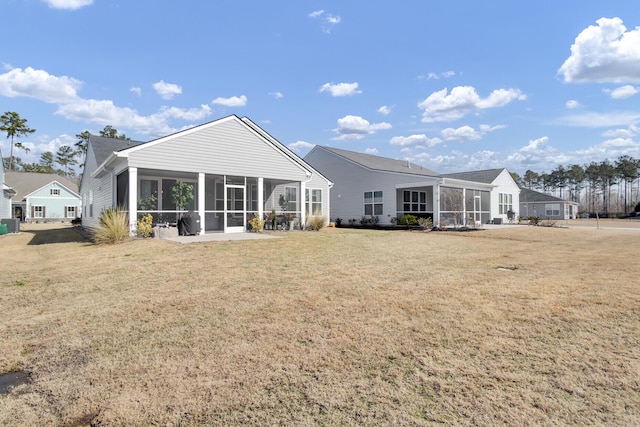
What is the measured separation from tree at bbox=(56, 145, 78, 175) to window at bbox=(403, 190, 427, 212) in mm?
71701

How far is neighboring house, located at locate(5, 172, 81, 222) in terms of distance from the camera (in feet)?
138

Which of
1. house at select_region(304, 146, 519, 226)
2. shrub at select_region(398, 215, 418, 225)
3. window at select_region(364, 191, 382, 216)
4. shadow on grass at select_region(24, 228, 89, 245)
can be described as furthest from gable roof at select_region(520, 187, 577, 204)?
shadow on grass at select_region(24, 228, 89, 245)

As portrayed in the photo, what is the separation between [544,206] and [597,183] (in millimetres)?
28760

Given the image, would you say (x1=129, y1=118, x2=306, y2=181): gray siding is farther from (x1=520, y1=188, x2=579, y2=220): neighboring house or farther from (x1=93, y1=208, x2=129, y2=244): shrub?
(x1=520, y1=188, x2=579, y2=220): neighboring house

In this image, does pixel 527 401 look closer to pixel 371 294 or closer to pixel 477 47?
pixel 371 294

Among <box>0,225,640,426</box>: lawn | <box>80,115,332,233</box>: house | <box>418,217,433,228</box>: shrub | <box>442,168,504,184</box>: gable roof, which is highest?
<box>442,168,504,184</box>: gable roof

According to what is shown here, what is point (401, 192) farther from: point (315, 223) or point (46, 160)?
point (46, 160)

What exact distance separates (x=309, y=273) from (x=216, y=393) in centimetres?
450

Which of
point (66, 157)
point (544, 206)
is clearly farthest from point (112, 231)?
point (66, 157)

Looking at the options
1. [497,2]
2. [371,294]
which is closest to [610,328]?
[371,294]

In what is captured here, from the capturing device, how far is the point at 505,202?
3128 centimetres

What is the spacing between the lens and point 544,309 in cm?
474

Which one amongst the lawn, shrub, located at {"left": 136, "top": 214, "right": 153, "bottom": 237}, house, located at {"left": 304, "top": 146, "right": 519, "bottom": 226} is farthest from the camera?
house, located at {"left": 304, "top": 146, "right": 519, "bottom": 226}

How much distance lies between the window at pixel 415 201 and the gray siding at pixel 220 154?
10.9 metres
